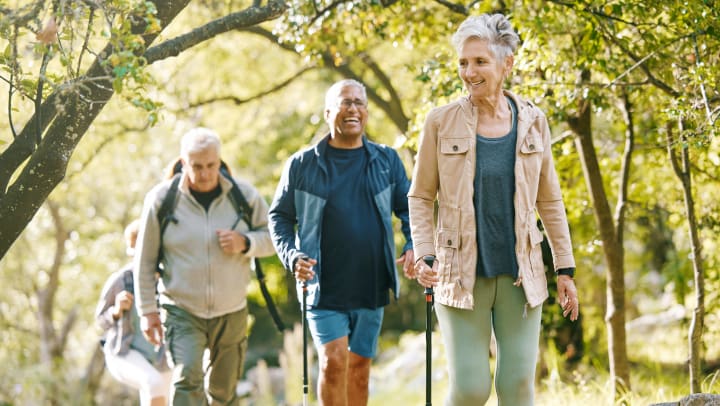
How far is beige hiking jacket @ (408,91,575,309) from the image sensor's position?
389 centimetres

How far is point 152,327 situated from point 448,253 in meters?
2.42

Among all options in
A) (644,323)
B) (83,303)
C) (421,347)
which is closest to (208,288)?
(421,347)

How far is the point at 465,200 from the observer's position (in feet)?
12.8

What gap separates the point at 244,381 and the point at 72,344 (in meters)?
7.28

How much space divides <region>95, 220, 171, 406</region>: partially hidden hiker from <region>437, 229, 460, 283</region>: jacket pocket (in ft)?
9.46

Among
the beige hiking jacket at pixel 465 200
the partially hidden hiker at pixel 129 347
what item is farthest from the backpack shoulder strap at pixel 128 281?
the beige hiking jacket at pixel 465 200

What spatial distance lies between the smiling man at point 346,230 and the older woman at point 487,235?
110cm

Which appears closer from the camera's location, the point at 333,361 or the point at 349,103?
the point at 333,361

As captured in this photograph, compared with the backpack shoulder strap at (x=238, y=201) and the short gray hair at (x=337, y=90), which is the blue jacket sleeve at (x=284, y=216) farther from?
the backpack shoulder strap at (x=238, y=201)

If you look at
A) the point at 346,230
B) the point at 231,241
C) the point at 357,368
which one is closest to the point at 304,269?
the point at 346,230

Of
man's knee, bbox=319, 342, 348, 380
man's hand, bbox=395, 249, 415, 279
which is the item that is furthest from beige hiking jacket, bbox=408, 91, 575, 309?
man's knee, bbox=319, 342, 348, 380

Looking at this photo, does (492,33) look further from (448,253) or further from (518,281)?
(518,281)

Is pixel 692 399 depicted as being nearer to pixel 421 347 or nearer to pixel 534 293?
pixel 534 293

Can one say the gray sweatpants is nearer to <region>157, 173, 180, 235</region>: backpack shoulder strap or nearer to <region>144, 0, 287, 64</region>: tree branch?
<region>157, 173, 180, 235</region>: backpack shoulder strap
